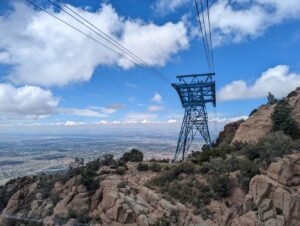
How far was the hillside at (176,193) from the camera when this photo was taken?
16.8 m

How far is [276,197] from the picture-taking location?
55.5 ft

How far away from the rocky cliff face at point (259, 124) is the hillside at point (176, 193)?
492 centimetres

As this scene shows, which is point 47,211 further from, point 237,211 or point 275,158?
point 275,158

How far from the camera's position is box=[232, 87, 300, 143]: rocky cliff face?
93.0 feet

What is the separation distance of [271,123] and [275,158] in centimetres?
1001

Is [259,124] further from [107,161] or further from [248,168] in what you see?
[107,161]

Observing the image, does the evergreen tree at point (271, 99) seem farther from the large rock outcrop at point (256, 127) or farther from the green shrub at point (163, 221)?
the green shrub at point (163, 221)

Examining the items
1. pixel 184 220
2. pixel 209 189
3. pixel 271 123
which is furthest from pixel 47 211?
pixel 271 123

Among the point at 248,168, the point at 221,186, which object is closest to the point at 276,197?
the point at 248,168

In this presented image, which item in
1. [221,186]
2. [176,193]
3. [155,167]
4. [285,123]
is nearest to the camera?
[221,186]

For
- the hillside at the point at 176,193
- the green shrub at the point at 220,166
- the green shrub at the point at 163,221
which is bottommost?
the green shrub at the point at 163,221

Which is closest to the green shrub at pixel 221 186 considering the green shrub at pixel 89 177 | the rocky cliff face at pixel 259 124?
the green shrub at pixel 89 177

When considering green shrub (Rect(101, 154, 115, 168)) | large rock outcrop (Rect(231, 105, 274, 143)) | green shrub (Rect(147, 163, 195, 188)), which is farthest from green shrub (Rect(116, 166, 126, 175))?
large rock outcrop (Rect(231, 105, 274, 143))

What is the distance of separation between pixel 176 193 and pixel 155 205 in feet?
5.33
